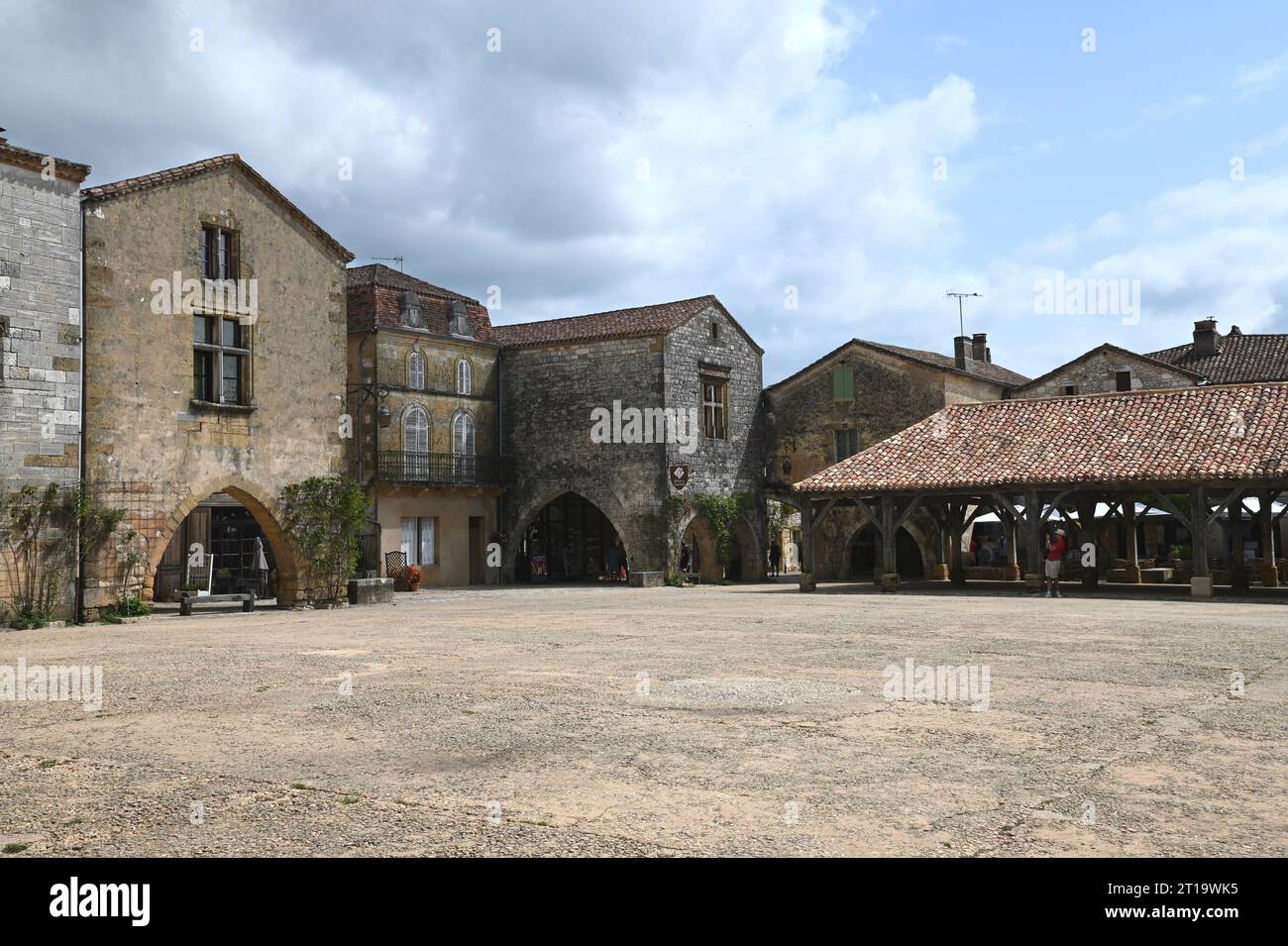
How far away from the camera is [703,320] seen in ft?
105

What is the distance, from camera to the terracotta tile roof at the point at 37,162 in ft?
55.4

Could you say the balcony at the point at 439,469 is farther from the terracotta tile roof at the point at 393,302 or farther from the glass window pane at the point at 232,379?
the glass window pane at the point at 232,379

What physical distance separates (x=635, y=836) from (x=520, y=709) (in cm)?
347

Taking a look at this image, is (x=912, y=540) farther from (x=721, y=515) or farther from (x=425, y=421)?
(x=425, y=421)

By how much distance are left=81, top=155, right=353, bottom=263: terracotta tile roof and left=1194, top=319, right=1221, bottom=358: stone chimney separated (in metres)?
29.5

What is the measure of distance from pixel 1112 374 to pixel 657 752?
3295 centimetres

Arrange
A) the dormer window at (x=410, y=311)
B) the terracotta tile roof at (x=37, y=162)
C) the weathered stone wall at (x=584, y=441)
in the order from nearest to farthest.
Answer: the terracotta tile roof at (x=37, y=162) → the dormer window at (x=410, y=311) → the weathered stone wall at (x=584, y=441)

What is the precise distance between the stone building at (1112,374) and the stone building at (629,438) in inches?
404

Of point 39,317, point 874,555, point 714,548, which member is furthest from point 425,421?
point 874,555

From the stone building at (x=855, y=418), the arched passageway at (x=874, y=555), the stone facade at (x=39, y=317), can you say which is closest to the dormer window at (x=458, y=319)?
the stone building at (x=855, y=418)

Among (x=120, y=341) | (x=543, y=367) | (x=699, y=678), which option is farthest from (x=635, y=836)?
(x=543, y=367)

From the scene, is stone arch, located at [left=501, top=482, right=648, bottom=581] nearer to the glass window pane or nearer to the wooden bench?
the wooden bench
